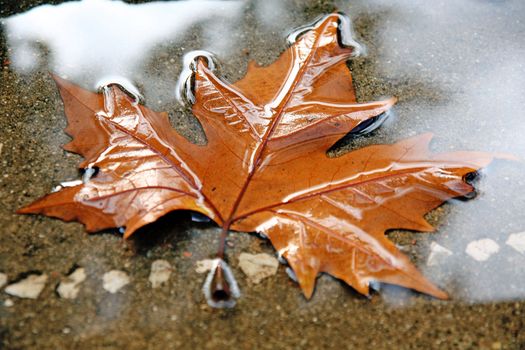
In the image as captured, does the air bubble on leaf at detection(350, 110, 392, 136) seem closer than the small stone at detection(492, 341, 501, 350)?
No

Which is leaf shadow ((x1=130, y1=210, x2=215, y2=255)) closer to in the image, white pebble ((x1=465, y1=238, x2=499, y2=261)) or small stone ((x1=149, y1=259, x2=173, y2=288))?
small stone ((x1=149, y1=259, x2=173, y2=288))

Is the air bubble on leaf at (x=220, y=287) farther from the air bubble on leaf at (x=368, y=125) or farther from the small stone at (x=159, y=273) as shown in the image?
the air bubble on leaf at (x=368, y=125)

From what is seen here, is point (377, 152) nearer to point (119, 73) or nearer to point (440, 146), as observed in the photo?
point (440, 146)

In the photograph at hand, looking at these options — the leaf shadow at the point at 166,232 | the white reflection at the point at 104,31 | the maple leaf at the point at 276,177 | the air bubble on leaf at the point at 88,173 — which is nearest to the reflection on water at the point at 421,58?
the white reflection at the point at 104,31

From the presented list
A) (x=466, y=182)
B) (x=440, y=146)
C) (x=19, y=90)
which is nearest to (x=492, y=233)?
(x=466, y=182)

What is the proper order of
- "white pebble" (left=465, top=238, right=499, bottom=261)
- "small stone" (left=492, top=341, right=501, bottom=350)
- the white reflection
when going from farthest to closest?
the white reflection < "white pebble" (left=465, top=238, right=499, bottom=261) < "small stone" (left=492, top=341, right=501, bottom=350)

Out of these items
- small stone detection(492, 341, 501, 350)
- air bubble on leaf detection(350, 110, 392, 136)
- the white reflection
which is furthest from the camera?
the white reflection

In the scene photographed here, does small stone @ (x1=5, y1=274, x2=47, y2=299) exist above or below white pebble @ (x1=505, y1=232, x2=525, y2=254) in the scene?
above

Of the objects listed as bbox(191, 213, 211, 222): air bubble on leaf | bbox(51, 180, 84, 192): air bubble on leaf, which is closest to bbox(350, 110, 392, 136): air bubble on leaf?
bbox(191, 213, 211, 222): air bubble on leaf
